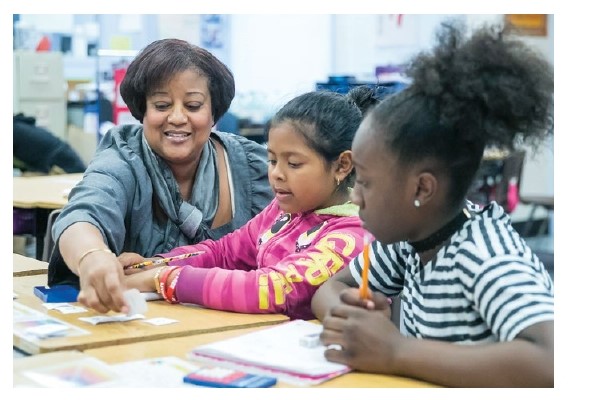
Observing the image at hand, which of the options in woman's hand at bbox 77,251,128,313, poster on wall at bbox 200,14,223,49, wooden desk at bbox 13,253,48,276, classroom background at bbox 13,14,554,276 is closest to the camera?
woman's hand at bbox 77,251,128,313

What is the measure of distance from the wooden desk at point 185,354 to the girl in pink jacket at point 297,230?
0.13 metres

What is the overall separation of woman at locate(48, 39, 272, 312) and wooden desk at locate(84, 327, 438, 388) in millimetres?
443

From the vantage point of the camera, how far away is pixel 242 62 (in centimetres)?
824

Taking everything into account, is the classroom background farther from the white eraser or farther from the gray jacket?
the white eraser

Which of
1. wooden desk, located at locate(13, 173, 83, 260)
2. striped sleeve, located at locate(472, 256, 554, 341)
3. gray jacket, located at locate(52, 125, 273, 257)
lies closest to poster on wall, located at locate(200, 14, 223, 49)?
wooden desk, located at locate(13, 173, 83, 260)

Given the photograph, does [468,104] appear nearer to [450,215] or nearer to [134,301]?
[450,215]

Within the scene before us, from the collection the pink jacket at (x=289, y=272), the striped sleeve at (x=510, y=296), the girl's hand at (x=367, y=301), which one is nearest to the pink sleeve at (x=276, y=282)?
the pink jacket at (x=289, y=272)

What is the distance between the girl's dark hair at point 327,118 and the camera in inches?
70.2

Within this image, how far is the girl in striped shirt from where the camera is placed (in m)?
1.19

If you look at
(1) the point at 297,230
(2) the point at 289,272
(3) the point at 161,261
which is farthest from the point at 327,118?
(3) the point at 161,261

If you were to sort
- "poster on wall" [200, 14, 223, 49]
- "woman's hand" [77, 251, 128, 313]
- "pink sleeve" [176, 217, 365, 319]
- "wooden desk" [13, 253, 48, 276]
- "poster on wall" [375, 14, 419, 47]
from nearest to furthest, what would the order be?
"woman's hand" [77, 251, 128, 313]
"pink sleeve" [176, 217, 365, 319]
"wooden desk" [13, 253, 48, 276]
"poster on wall" [375, 14, 419, 47]
"poster on wall" [200, 14, 223, 49]

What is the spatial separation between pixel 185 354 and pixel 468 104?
57cm

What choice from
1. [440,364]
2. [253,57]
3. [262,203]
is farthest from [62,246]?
[253,57]

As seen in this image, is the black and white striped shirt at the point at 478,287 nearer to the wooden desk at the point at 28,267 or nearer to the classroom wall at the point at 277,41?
the wooden desk at the point at 28,267
